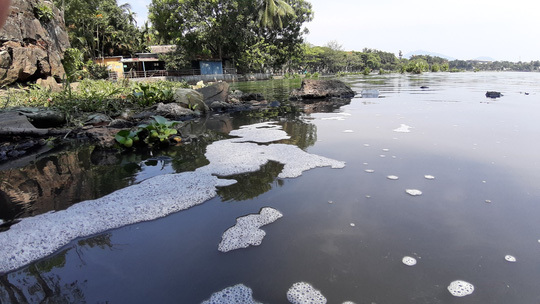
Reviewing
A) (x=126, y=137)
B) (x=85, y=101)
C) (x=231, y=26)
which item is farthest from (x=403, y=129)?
(x=231, y=26)

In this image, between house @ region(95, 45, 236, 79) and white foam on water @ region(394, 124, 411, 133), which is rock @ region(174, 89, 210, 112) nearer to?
white foam on water @ region(394, 124, 411, 133)

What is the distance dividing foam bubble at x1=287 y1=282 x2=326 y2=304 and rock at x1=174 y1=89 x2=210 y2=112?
25.5 ft

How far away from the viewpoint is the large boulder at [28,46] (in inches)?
419

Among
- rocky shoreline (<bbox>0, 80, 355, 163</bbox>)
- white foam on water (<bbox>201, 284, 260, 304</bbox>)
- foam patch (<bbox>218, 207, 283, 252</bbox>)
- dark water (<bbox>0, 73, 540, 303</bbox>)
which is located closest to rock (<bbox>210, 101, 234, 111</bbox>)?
rocky shoreline (<bbox>0, 80, 355, 163</bbox>)

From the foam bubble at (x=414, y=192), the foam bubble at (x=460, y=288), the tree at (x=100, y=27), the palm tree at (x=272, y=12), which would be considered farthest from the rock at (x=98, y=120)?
the palm tree at (x=272, y=12)

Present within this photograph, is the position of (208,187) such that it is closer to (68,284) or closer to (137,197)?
(137,197)

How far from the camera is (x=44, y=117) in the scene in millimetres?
6207

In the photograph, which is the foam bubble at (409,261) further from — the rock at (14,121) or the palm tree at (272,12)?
the palm tree at (272,12)

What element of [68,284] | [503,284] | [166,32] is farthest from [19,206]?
[166,32]

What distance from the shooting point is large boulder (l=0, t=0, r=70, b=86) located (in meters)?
10.6

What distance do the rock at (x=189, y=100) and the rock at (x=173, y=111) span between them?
1.74 ft

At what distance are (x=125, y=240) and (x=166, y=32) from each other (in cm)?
3258

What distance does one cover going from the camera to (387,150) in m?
4.25

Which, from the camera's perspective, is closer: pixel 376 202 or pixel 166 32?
pixel 376 202
